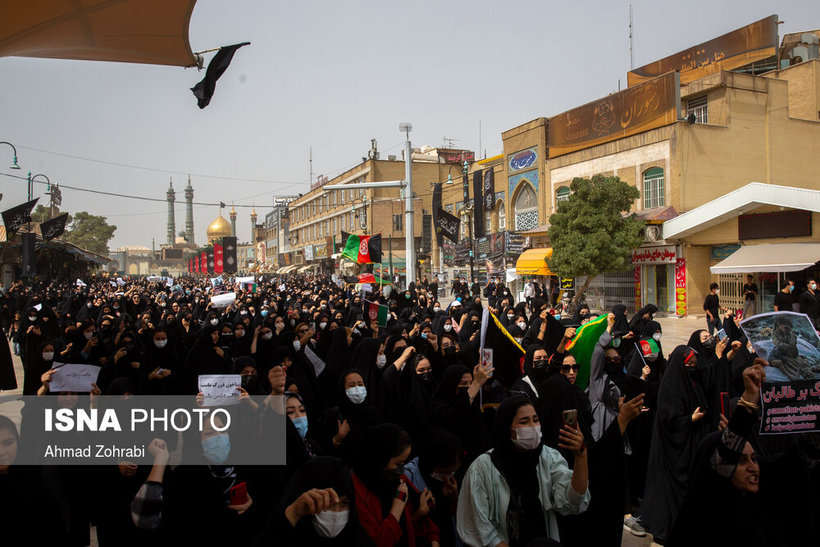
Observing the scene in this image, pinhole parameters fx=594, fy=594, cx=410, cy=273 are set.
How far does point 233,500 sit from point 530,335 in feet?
19.5

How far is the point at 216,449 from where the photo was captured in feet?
8.38

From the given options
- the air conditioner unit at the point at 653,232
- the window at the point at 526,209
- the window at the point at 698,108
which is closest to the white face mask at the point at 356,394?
the air conditioner unit at the point at 653,232

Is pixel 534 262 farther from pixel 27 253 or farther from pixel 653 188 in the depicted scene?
pixel 27 253

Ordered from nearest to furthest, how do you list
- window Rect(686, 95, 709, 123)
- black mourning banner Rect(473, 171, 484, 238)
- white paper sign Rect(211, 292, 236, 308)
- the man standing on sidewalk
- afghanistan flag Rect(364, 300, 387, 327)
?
afghanistan flag Rect(364, 300, 387, 327) → white paper sign Rect(211, 292, 236, 308) → the man standing on sidewalk → window Rect(686, 95, 709, 123) → black mourning banner Rect(473, 171, 484, 238)

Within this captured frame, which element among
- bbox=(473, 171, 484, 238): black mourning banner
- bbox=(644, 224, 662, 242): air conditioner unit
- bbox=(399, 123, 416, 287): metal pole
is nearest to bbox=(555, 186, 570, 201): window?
bbox=(644, 224, 662, 242): air conditioner unit

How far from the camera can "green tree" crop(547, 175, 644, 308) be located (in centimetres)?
1942

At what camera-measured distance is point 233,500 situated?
2.53 m

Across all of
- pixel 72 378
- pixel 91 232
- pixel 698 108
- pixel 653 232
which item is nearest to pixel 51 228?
pixel 72 378

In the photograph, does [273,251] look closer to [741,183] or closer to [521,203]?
[521,203]

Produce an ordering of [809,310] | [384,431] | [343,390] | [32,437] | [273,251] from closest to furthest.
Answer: [384,431] < [32,437] < [343,390] < [809,310] < [273,251]

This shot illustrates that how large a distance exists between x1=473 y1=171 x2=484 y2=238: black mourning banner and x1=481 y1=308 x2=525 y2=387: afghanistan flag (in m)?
28.0

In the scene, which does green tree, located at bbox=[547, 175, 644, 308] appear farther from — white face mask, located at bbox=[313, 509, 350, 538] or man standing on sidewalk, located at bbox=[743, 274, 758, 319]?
white face mask, located at bbox=[313, 509, 350, 538]

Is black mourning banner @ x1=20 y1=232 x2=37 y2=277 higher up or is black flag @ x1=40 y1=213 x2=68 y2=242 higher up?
black flag @ x1=40 y1=213 x2=68 y2=242

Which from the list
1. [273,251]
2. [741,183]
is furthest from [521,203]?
[273,251]
